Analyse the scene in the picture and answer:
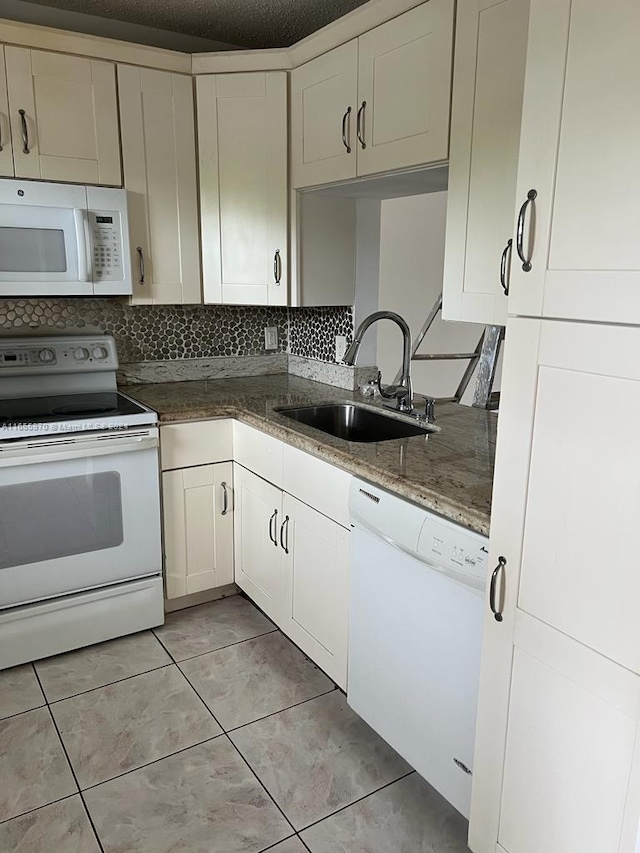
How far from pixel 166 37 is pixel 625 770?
3.22m

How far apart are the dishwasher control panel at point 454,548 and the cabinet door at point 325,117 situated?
1.34 metres

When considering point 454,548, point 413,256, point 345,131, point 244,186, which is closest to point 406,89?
point 345,131

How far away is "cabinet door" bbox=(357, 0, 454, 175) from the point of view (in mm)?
1860

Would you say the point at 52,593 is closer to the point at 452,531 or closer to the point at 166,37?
the point at 452,531

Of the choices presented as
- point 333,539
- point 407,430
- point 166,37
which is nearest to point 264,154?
point 166,37

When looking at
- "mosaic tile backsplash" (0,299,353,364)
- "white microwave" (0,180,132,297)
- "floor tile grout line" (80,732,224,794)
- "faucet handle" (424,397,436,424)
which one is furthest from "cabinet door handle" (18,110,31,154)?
"floor tile grout line" (80,732,224,794)

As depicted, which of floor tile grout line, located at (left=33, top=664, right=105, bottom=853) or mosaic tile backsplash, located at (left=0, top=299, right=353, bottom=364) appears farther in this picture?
mosaic tile backsplash, located at (left=0, top=299, right=353, bottom=364)

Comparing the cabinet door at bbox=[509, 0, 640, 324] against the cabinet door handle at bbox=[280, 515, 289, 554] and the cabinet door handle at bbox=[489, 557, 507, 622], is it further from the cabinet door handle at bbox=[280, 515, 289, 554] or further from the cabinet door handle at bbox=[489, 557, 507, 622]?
the cabinet door handle at bbox=[280, 515, 289, 554]

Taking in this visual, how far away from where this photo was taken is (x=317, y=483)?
213 centimetres

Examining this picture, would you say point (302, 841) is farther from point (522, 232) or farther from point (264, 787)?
point (522, 232)

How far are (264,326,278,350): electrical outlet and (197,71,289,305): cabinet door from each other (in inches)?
19.3

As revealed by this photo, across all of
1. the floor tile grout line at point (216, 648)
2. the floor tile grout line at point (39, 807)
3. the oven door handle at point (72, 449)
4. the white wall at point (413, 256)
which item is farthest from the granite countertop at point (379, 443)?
the white wall at point (413, 256)

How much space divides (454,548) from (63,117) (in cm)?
216

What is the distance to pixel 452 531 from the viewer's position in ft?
5.03
